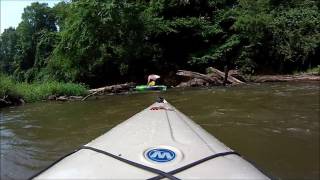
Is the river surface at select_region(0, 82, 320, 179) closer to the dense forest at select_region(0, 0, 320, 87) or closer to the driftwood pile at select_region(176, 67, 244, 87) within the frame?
the driftwood pile at select_region(176, 67, 244, 87)

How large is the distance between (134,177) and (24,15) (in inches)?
1239

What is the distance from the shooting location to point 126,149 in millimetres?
2311

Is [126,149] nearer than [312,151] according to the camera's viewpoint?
Yes

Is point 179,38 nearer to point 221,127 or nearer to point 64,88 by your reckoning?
point 64,88

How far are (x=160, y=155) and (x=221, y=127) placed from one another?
4.64 metres

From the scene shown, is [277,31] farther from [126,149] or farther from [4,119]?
[126,149]

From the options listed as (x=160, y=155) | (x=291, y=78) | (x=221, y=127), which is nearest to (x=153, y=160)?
(x=160, y=155)

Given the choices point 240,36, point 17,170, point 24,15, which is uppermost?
point 24,15

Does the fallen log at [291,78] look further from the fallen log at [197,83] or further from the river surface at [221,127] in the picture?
the river surface at [221,127]

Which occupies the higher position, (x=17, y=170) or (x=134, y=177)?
(x=134, y=177)

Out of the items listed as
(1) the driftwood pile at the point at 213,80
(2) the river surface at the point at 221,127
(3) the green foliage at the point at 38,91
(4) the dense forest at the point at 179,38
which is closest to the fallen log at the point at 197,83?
(1) the driftwood pile at the point at 213,80

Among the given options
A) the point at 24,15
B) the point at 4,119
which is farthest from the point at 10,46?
the point at 4,119

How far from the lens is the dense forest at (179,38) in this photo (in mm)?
17125

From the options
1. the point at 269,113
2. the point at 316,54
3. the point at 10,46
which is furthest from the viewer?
the point at 10,46
